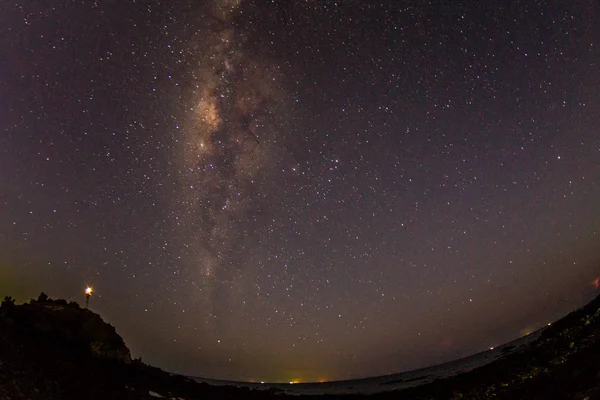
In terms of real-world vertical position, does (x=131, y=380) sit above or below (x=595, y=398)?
above

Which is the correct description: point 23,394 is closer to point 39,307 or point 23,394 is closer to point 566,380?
point 39,307

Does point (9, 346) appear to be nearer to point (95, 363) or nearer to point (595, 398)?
point (95, 363)

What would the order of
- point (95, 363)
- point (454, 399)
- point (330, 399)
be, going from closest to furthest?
point (95, 363) < point (454, 399) < point (330, 399)

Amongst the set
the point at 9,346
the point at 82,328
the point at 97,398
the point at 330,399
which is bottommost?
the point at 330,399

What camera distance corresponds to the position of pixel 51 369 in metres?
16.3

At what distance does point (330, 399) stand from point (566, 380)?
119 feet

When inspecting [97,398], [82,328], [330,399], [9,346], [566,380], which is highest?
[82,328]

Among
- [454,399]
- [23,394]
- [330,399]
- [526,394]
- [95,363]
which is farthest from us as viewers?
[330,399]

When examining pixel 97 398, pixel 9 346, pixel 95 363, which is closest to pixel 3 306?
pixel 95 363

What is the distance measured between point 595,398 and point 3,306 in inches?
1146

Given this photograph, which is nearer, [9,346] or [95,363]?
[9,346]

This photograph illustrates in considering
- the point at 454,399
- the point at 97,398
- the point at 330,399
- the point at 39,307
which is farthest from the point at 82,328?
the point at 330,399

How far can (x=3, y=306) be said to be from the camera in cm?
2252

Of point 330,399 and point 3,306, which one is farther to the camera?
point 330,399
